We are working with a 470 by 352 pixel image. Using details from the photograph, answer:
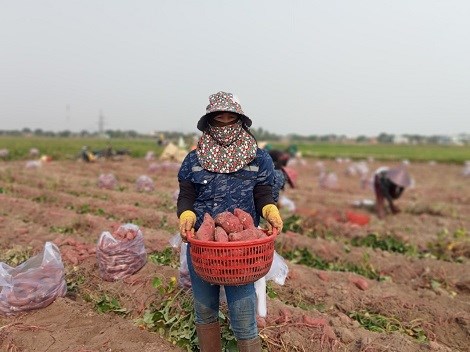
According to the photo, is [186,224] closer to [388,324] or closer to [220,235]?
[220,235]

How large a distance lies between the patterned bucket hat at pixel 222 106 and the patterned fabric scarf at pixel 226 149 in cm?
5

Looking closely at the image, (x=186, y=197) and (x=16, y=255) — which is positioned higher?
(x=186, y=197)

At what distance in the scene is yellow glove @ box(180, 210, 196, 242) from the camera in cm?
256

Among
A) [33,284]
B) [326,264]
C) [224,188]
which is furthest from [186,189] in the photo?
[326,264]

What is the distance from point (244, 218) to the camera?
2.56 metres

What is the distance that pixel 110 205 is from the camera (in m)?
8.67

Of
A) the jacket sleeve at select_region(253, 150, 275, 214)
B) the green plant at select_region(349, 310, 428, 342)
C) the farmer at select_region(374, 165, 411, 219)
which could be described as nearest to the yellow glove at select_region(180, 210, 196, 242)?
the jacket sleeve at select_region(253, 150, 275, 214)

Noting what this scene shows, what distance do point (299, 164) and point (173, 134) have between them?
1431 centimetres

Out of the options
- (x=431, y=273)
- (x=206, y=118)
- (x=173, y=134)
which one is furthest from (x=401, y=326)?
(x=173, y=134)

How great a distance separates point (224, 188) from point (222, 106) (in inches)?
18.6

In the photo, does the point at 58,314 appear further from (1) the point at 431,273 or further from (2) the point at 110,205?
(2) the point at 110,205

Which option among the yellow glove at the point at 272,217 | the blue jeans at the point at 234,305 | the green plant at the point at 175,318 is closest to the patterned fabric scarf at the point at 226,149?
the yellow glove at the point at 272,217

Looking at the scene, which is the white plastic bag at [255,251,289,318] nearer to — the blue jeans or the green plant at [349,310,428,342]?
the blue jeans

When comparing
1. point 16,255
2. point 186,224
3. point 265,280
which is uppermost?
A: point 186,224
